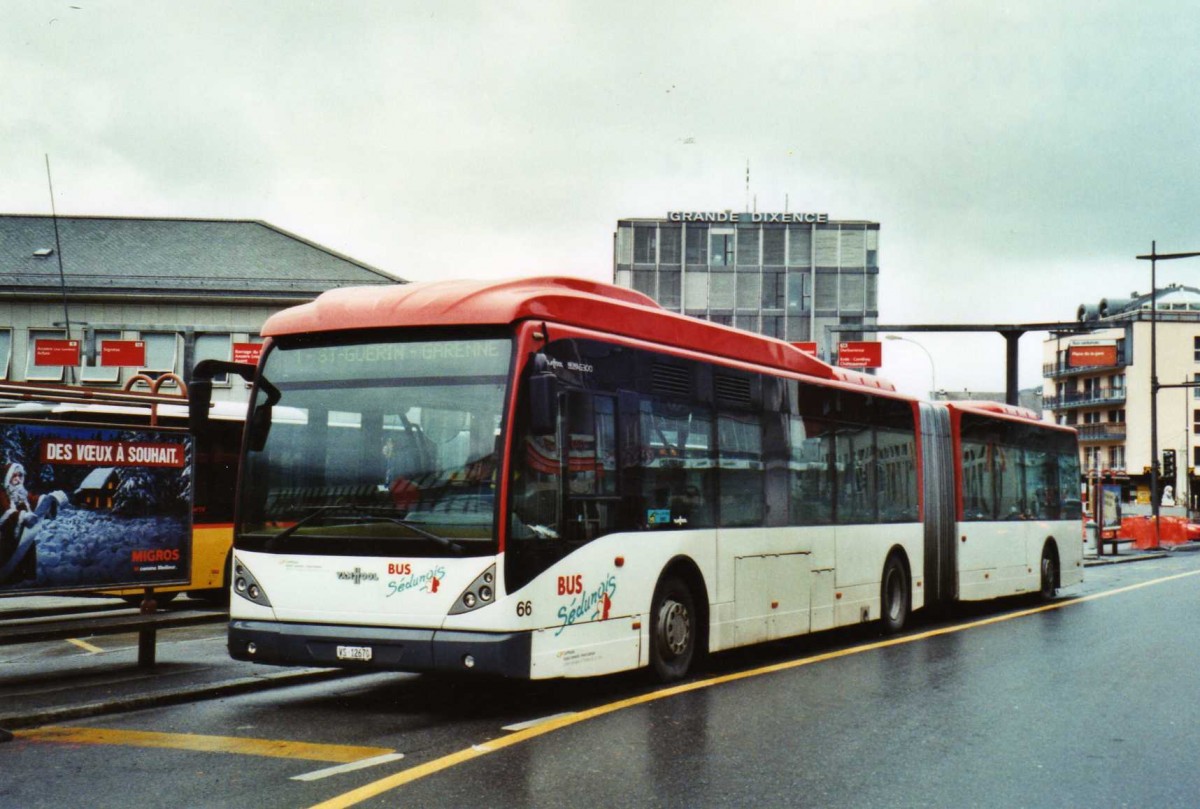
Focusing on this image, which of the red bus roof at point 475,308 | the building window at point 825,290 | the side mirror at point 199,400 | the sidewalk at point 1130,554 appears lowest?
the sidewalk at point 1130,554

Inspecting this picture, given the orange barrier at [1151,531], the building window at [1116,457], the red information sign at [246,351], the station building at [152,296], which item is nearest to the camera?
the red information sign at [246,351]

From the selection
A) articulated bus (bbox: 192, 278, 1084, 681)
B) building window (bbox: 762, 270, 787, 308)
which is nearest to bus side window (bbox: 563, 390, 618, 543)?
articulated bus (bbox: 192, 278, 1084, 681)

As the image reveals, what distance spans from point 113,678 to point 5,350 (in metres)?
45.2

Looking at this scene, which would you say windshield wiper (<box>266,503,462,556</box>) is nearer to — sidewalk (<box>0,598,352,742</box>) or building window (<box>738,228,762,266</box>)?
sidewalk (<box>0,598,352,742</box>)

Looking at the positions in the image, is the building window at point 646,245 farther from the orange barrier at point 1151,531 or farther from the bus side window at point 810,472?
the bus side window at point 810,472

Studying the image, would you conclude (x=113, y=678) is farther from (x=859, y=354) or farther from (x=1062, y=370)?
(x=1062, y=370)

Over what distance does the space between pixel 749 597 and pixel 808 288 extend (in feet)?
272

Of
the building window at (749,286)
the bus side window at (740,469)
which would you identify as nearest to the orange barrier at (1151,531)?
the building window at (749,286)

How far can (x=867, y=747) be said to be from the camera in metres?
8.41

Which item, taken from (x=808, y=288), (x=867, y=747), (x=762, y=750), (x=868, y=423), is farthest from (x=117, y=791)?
(x=808, y=288)

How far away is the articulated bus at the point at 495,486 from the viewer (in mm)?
9258

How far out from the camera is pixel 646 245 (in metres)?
94.3

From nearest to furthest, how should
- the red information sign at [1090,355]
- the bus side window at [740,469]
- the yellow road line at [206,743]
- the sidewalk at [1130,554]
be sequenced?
the yellow road line at [206,743] < the bus side window at [740,469] < the red information sign at [1090,355] < the sidewalk at [1130,554]

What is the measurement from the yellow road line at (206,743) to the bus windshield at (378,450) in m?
1.51
